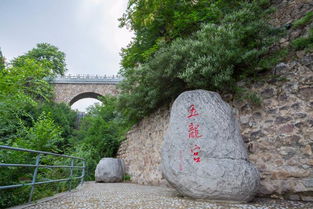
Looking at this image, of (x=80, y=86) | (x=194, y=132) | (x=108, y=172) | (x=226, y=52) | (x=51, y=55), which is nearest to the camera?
(x=194, y=132)

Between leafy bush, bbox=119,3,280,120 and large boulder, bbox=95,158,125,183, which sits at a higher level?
leafy bush, bbox=119,3,280,120

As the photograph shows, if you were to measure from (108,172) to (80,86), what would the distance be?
41.9ft

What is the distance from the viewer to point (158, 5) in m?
4.98

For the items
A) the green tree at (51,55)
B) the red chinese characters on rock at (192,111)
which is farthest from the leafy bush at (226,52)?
the green tree at (51,55)

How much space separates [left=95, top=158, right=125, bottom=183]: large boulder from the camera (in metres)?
6.75

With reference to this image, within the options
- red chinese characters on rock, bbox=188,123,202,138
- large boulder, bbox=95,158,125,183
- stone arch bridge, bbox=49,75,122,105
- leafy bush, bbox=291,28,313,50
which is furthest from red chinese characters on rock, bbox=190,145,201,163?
stone arch bridge, bbox=49,75,122,105

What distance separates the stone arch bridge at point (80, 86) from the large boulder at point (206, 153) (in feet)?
48.1

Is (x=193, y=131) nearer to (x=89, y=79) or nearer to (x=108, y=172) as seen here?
(x=108, y=172)

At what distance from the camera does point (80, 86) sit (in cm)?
1781

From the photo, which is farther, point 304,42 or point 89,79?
point 89,79

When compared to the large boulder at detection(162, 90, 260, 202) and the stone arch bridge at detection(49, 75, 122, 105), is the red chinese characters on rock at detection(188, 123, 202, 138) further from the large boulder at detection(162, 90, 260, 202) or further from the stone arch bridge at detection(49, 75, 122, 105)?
the stone arch bridge at detection(49, 75, 122, 105)

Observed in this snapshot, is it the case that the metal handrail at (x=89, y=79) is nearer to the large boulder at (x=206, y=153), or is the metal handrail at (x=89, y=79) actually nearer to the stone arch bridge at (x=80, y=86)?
the stone arch bridge at (x=80, y=86)

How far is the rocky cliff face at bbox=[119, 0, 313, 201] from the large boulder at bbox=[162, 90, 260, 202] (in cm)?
48

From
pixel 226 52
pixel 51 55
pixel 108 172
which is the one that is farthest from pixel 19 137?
pixel 51 55
